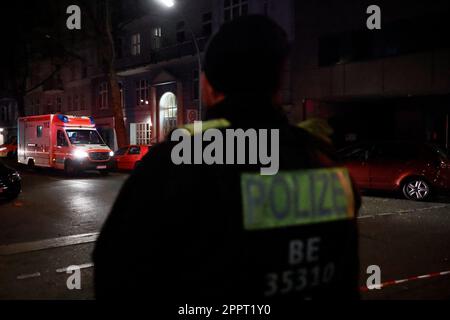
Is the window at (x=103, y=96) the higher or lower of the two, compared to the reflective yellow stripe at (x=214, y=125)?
higher

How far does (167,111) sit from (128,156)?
982 centimetres

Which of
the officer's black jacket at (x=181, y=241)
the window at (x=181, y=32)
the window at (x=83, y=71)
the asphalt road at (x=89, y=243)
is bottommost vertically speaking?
the asphalt road at (x=89, y=243)

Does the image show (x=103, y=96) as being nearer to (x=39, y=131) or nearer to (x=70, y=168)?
(x=39, y=131)

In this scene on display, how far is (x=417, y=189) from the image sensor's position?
12.2 meters

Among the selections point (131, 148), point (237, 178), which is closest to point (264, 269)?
point (237, 178)

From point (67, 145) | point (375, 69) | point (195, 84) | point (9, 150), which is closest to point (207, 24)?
point (195, 84)

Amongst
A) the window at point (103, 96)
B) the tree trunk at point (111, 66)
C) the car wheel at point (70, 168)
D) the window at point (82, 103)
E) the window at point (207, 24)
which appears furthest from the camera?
the window at point (82, 103)

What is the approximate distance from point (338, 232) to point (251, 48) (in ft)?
2.37

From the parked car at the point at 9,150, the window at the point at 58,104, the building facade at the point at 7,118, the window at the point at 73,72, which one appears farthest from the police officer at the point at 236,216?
the building facade at the point at 7,118

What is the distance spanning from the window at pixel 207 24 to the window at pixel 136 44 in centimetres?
653

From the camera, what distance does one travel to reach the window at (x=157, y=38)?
102ft

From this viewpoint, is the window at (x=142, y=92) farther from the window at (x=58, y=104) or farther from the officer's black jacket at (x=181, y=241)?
the officer's black jacket at (x=181, y=241)

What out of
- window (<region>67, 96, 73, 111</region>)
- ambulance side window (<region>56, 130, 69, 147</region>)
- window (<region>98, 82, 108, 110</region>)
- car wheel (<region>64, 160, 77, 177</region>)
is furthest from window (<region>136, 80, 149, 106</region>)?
car wheel (<region>64, 160, 77, 177</region>)
